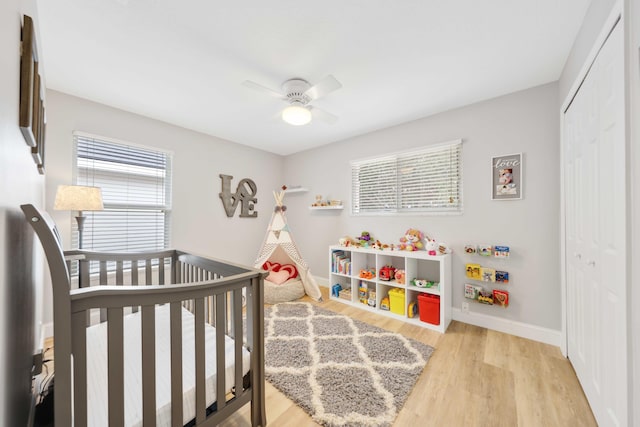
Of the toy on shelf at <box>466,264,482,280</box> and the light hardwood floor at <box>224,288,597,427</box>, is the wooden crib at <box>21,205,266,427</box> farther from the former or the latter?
the toy on shelf at <box>466,264,482,280</box>

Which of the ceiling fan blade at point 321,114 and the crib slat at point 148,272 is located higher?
the ceiling fan blade at point 321,114

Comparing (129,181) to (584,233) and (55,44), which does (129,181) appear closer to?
(55,44)

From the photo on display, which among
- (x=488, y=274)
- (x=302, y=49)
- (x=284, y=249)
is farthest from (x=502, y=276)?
(x=302, y=49)

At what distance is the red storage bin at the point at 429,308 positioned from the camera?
8.11 feet

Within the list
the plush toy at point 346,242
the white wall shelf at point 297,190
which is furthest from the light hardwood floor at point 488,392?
the white wall shelf at point 297,190

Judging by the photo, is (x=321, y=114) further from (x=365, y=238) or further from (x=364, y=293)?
(x=364, y=293)

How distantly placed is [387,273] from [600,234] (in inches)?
74.0

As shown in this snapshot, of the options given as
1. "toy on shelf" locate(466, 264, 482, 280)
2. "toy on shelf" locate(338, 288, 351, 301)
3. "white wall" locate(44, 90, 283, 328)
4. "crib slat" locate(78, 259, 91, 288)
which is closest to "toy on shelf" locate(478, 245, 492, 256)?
"toy on shelf" locate(466, 264, 482, 280)

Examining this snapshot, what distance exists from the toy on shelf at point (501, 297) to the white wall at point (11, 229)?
10.3ft

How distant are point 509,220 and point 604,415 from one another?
152cm

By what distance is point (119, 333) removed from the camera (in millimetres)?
880

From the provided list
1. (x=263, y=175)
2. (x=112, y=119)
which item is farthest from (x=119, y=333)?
(x=263, y=175)

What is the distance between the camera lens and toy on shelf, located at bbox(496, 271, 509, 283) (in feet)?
7.57

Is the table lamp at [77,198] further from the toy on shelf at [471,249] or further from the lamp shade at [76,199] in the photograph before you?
the toy on shelf at [471,249]
